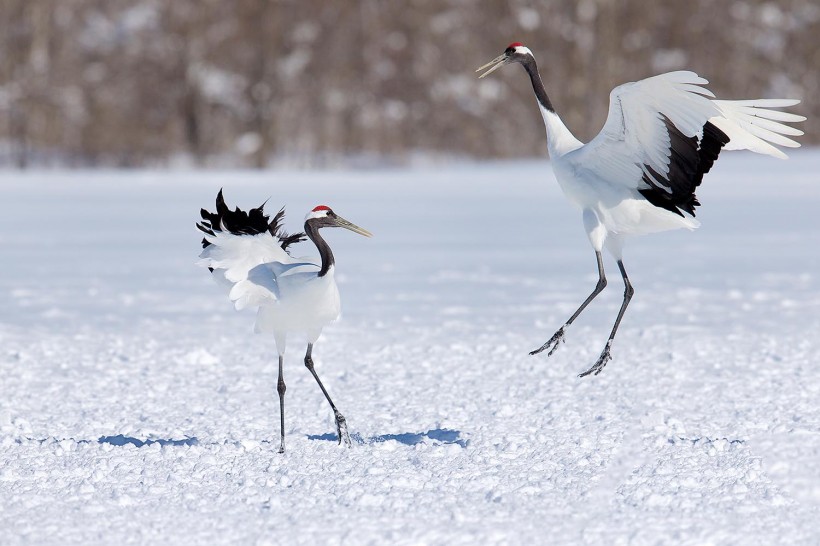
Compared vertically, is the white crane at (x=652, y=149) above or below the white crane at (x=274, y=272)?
above

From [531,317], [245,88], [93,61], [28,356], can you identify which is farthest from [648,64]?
[28,356]

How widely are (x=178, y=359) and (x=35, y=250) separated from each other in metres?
6.03

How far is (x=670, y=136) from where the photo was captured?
15.8ft

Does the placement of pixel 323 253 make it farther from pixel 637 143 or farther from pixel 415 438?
pixel 637 143

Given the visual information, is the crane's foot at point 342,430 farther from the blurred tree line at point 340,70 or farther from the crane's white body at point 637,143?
the blurred tree line at point 340,70

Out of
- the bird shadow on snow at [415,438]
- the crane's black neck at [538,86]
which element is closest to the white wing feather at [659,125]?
the crane's black neck at [538,86]

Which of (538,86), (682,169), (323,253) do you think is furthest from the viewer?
(538,86)

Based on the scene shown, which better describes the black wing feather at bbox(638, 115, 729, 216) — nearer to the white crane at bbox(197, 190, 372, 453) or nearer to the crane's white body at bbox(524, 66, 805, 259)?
the crane's white body at bbox(524, 66, 805, 259)

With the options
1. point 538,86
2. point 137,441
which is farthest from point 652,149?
point 137,441

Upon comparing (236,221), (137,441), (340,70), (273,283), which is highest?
(340,70)

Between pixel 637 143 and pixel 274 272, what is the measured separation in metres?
1.60

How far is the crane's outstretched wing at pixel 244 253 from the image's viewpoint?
15.0 ft

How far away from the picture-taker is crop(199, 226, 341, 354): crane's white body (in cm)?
452

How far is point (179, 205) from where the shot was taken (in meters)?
17.5
